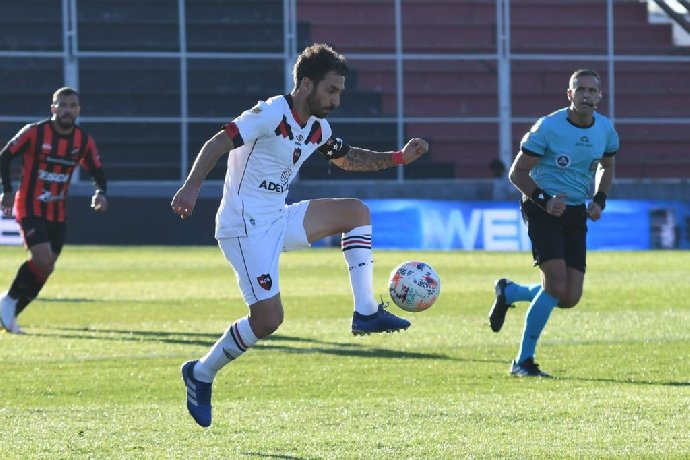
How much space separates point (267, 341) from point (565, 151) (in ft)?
10.2

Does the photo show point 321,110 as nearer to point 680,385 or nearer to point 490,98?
point 680,385

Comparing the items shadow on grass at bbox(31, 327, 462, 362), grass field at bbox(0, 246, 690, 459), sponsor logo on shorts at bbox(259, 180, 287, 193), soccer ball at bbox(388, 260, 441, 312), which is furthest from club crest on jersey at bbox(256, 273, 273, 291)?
shadow on grass at bbox(31, 327, 462, 362)

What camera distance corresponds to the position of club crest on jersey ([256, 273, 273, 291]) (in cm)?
698

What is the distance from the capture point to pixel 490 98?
31.8 meters

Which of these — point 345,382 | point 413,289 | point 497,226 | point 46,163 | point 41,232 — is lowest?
point 497,226

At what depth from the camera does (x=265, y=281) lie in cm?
698

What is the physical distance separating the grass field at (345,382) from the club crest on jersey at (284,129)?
4.49 feet

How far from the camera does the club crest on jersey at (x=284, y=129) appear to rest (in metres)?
6.92

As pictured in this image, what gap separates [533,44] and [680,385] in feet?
82.0

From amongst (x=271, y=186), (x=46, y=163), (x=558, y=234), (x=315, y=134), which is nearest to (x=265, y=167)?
(x=271, y=186)

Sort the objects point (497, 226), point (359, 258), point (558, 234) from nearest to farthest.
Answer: point (359, 258)
point (558, 234)
point (497, 226)

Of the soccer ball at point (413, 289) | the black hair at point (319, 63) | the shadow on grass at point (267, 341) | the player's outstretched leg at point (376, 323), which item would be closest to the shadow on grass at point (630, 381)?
the shadow on grass at point (267, 341)

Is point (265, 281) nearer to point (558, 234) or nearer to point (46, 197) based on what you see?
point (558, 234)

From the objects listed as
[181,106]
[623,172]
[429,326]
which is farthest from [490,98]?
[429,326]
